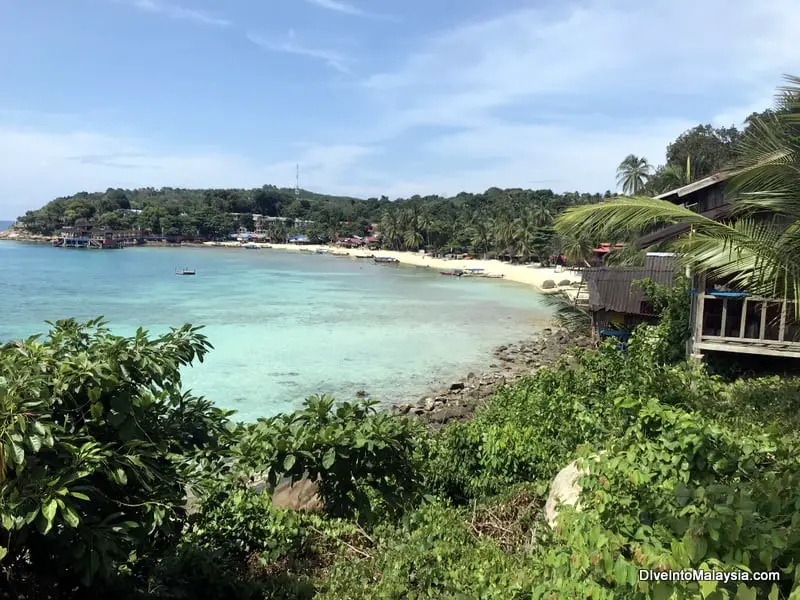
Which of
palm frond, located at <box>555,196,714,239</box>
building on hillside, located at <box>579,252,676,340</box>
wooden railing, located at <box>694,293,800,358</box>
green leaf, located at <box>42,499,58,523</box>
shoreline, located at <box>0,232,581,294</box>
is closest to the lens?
green leaf, located at <box>42,499,58,523</box>

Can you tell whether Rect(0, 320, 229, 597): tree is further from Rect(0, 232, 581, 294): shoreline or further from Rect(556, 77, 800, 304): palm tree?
Rect(0, 232, 581, 294): shoreline

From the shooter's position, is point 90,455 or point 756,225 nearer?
point 90,455

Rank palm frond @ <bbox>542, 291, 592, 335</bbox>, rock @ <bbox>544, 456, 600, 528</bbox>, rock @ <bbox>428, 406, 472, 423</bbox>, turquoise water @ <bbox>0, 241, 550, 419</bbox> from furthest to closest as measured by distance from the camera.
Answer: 1. palm frond @ <bbox>542, 291, 592, 335</bbox>
2. turquoise water @ <bbox>0, 241, 550, 419</bbox>
3. rock @ <bbox>428, 406, 472, 423</bbox>
4. rock @ <bbox>544, 456, 600, 528</bbox>

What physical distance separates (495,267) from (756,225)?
64.1 meters

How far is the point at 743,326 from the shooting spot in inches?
428

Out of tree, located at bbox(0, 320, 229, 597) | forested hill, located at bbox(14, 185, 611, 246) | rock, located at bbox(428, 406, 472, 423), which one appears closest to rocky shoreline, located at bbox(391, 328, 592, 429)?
rock, located at bbox(428, 406, 472, 423)

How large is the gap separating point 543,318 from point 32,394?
34.3m

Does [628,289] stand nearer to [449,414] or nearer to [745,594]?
[449,414]

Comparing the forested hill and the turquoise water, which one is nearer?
the turquoise water

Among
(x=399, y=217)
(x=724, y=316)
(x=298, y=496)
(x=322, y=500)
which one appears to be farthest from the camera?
(x=399, y=217)

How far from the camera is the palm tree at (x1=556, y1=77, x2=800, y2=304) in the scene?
514 cm

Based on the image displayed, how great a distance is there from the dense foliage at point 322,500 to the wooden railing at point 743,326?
16.6ft

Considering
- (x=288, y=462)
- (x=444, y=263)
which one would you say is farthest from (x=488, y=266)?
(x=288, y=462)

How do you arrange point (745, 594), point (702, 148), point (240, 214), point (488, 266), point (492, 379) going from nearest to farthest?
point (745, 594), point (492, 379), point (702, 148), point (488, 266), point (240, 214)
